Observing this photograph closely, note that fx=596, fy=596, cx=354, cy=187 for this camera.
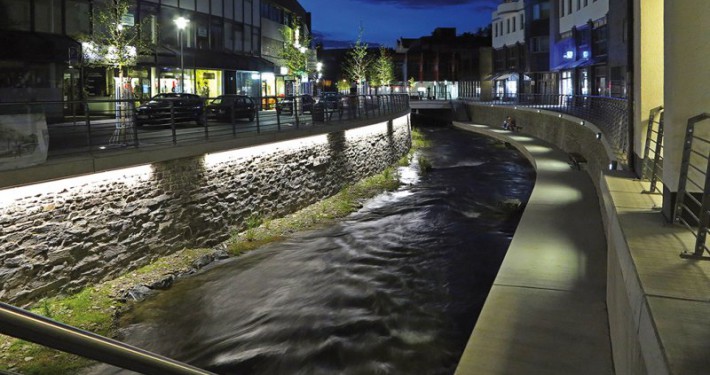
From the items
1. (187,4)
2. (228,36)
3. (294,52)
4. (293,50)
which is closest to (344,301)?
(187,4)

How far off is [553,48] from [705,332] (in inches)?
2194

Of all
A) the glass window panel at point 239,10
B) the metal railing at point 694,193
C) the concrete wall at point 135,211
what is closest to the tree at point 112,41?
the concrete wall at point 135,211

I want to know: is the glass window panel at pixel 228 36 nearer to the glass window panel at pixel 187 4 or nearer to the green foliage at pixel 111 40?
the glass window panel at pixel 187 4

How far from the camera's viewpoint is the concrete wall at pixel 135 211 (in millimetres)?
10445

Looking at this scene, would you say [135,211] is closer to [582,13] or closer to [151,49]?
[151,49]

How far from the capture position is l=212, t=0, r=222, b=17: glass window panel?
1544 inches

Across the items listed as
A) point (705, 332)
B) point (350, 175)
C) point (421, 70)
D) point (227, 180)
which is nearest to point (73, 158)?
point (227, 180)

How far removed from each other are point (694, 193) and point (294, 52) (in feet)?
140

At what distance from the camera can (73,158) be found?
37.3ft

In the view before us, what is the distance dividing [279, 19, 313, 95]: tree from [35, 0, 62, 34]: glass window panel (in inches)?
829

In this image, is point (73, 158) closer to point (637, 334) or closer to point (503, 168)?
point (637, 334)

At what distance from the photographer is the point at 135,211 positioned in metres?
12.9

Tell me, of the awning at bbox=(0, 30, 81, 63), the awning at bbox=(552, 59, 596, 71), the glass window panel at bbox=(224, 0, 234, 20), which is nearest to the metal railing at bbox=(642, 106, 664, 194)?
the awning at bbox=(0, 30, 81, 63)

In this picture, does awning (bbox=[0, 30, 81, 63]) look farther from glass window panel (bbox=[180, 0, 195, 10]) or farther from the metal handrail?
the metal handrail
